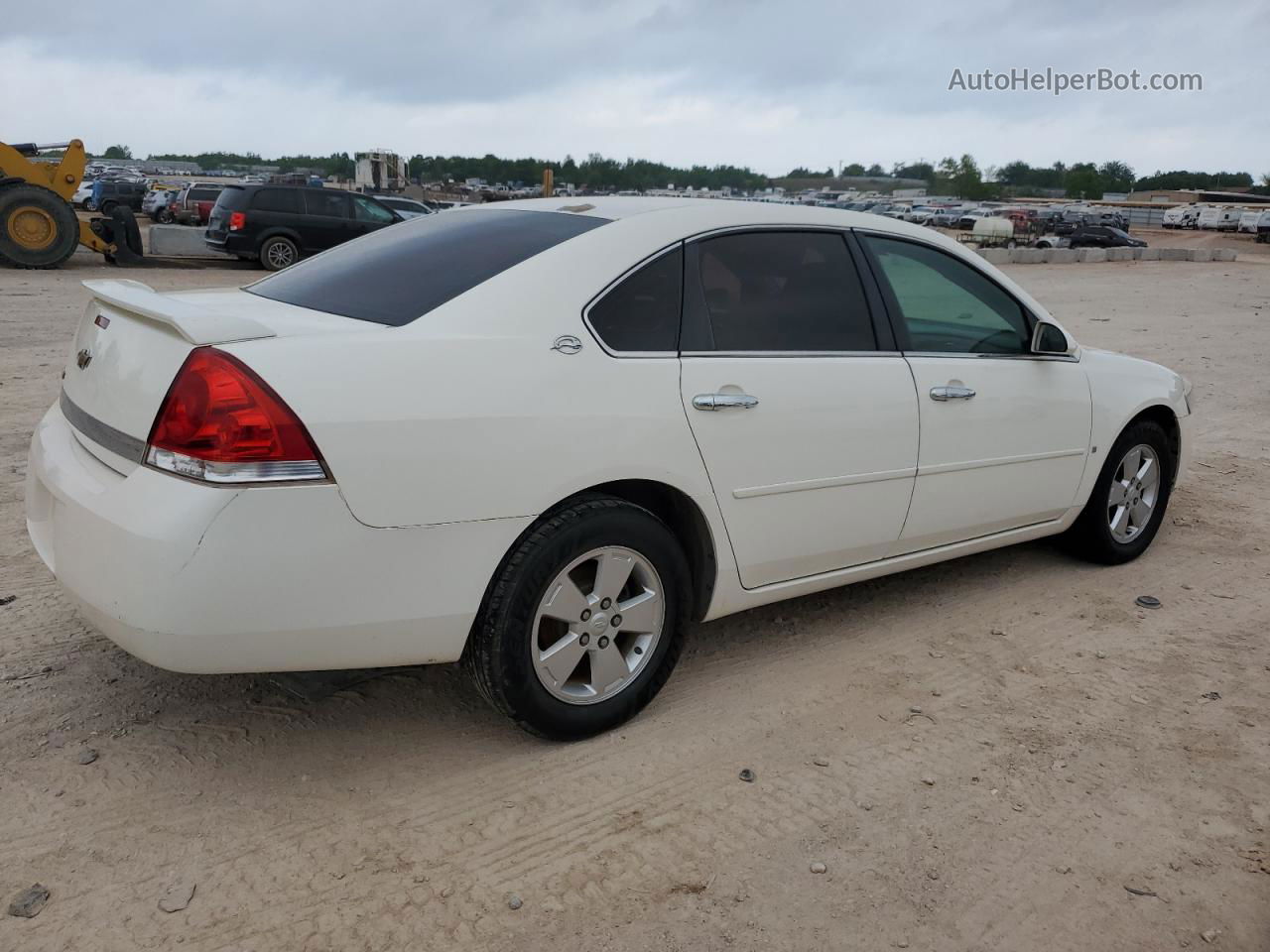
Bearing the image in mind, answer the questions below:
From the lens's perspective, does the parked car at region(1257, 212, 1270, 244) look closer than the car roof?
No

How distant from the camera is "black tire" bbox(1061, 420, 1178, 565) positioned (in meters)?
4.86

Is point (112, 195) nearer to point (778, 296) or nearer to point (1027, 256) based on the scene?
point (1027, 256)

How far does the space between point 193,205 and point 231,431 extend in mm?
33198

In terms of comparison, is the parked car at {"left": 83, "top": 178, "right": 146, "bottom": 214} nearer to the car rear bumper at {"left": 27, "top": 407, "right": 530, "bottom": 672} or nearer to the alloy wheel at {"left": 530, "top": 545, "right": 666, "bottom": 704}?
the car rear bumper at {"left": 27, "top": 407, "right": 530, "bottom": 672}

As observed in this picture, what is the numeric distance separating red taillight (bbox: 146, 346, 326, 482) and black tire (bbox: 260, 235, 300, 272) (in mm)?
17534

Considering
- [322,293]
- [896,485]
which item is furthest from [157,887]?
[896,485]

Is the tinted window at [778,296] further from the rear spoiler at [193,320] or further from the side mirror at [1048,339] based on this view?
the rear spoiler at [193,320]

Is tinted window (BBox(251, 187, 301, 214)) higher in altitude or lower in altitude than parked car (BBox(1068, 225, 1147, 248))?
higher

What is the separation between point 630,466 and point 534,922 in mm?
1248

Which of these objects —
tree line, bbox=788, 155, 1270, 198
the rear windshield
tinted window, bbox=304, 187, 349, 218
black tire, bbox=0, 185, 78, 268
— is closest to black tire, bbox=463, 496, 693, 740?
the rear windshield

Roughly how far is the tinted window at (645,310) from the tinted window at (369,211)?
17.7m

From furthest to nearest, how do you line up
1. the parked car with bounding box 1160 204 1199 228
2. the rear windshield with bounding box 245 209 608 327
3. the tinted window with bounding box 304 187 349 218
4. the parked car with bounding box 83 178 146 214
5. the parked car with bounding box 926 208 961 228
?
the parked car with bounding box 926 208 961 228, the parked car with bounding box 1160 204 1199 228, the parked car with bounding box 83 178 146 214, the tinted window with bounding box 304 187 349 218, the rear windshield with bounding box 245 209 608 327

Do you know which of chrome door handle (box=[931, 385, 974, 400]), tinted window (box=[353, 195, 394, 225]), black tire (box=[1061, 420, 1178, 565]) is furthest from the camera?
tinted window (box=[353, 195, 394, 225])

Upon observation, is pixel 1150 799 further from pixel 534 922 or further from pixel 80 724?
pixel 80 724
